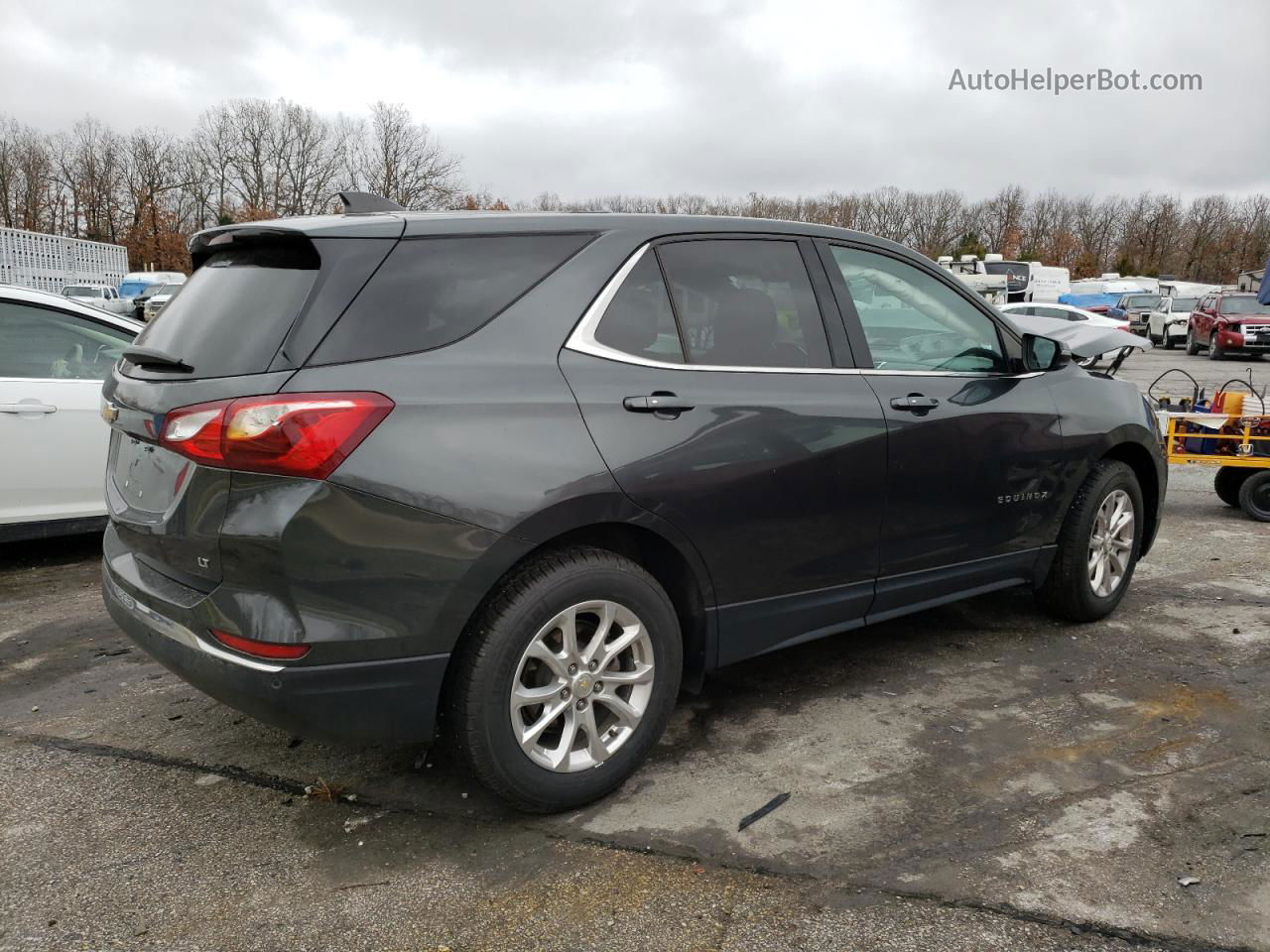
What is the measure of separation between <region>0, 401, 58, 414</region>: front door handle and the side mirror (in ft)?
15.8

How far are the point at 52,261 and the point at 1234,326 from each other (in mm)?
51869

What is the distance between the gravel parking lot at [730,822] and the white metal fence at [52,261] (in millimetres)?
47658

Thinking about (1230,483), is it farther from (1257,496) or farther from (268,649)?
(268,649)

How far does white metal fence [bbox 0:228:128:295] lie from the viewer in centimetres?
4675

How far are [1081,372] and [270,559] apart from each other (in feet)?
11.5

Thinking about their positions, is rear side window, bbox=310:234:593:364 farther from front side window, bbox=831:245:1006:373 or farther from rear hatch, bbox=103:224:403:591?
front side window, bbox=831:245:1006:373

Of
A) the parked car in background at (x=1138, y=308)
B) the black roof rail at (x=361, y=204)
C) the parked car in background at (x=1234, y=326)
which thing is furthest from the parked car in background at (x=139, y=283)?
the black roof rail at (x=361, y=204)

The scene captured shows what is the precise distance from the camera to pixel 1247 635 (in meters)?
4.50

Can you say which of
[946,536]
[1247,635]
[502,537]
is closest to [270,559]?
[502,537]

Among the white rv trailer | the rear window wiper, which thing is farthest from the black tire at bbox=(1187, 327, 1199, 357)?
the rear window wiper

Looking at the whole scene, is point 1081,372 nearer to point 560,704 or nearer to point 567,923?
point 560,704

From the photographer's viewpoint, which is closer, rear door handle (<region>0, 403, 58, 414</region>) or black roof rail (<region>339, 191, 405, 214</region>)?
black roof rail (<region>339, 191, 405, 214</region>)

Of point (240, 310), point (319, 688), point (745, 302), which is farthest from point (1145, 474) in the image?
point (240, 310)

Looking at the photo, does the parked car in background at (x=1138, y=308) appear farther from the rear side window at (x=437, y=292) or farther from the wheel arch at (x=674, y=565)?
the rear side window at (x=437, y=292)
